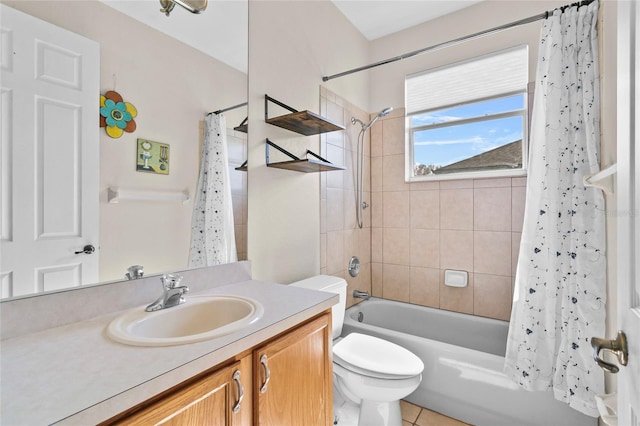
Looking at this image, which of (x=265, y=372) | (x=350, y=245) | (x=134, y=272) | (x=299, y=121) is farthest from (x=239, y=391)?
(x=350, y=245)

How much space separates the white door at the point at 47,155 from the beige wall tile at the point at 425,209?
219 cm

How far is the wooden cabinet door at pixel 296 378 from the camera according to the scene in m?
0.86

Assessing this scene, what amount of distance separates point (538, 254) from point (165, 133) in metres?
1.90

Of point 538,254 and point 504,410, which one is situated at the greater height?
point 538,254

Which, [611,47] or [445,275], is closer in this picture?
[611,47]

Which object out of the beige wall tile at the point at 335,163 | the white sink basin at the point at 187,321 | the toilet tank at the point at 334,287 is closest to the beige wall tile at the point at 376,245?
the beige wall tile at the point at 335,163

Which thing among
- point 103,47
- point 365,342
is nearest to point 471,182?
point 365,342

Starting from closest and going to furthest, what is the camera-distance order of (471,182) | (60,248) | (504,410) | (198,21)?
(60,248)
(198,21)
(504,410)
(471,182)

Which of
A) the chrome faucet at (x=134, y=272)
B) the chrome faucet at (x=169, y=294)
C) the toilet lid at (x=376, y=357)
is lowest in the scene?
the toilet lid at (x=376, y=357)

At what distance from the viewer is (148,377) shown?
60 centimetres

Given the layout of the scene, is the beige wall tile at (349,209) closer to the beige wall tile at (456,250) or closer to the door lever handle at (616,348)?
the beige wall tile at (456,250)

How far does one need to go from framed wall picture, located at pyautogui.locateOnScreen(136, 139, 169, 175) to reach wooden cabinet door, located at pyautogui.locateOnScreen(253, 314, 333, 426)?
2.48ft

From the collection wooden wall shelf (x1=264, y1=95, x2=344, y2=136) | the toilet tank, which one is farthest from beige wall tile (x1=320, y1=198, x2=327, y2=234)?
wooden wall shelf (x1=264, y1=95, x2=344, y2=136)

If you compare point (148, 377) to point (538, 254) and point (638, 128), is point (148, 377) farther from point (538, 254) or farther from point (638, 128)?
point (538, 254)
